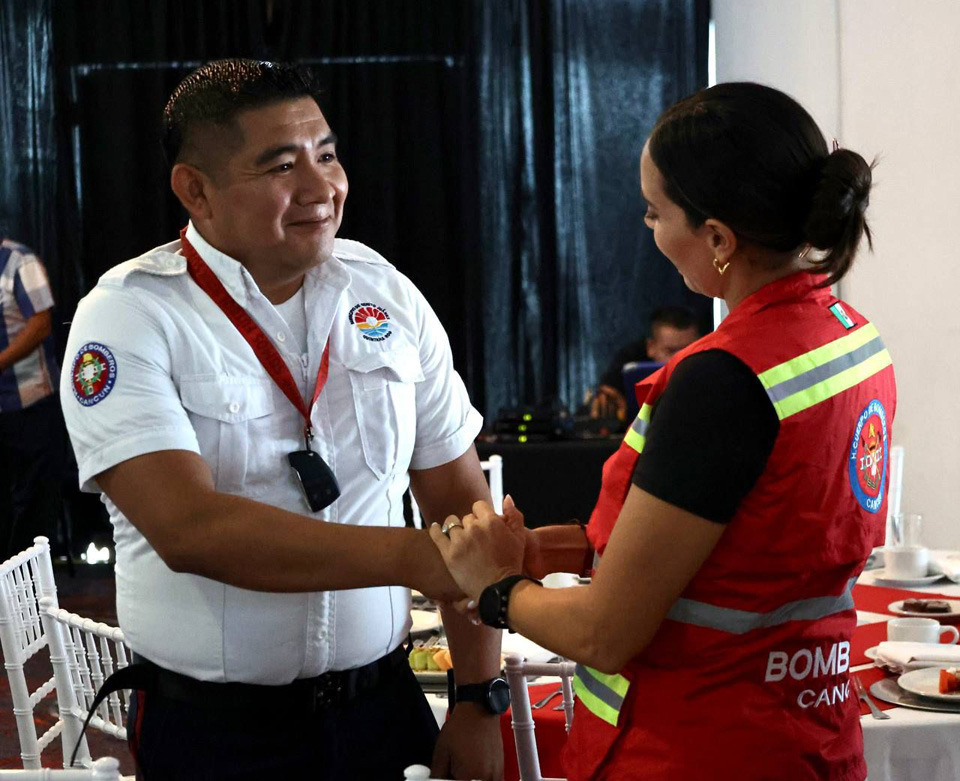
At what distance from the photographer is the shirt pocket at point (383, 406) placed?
1.67 meters

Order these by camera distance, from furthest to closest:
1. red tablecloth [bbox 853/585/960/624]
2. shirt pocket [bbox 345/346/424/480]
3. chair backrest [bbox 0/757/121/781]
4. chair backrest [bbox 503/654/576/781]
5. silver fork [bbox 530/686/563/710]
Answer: red tablecloth [bbox 853/585/960/624] → silver fork [bbox 530/686/563/710] → chair backrest [bbox 503/654/576/781] → shirt pocket [bbox 345/346/424/480] → chair backrest [bbox 0/757/121/781]

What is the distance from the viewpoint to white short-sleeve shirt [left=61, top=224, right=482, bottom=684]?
1528 mm

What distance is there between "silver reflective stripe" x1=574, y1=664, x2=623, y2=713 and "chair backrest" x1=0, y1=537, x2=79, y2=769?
150cm

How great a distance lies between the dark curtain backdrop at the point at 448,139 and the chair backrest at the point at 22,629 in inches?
187

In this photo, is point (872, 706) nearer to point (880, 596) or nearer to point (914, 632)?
point (914, 632)

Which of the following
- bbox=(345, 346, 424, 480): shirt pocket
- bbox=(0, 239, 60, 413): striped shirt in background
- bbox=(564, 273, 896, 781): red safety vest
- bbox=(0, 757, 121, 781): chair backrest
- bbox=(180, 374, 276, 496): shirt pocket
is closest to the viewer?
bbox=(0, 757, 121, 781): chair backrest

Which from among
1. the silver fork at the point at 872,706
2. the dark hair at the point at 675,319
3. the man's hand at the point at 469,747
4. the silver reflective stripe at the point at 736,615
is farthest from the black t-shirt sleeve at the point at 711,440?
the dark hair at the point at 675,319

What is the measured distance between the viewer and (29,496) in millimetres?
6715

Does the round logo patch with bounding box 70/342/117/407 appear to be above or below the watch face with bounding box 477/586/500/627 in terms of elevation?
above

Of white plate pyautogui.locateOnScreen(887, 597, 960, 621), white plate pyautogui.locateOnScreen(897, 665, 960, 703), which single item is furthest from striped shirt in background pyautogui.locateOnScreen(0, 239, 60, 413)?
white plate pyautogui.locateOnScreen(897, 665, 960, 703)

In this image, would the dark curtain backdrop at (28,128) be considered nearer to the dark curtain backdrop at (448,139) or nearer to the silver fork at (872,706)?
the dark curtain backdrop at (448,139)

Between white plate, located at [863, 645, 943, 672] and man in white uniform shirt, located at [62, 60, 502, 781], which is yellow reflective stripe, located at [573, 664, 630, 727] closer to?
man in white uniform shirt, located at [62, 60, 502, 781]

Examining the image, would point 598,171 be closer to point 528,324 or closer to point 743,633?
point 528,324

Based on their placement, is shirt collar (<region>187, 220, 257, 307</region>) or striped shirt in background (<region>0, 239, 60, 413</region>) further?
striped shirt in background (<region>0, 239, 60, 413</region>)
